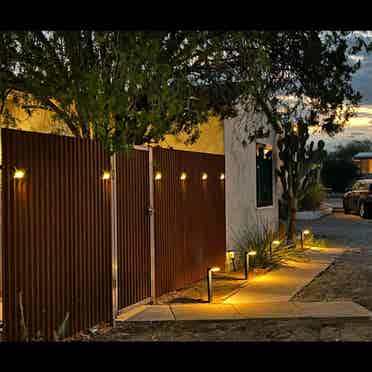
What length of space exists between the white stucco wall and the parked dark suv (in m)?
11.6

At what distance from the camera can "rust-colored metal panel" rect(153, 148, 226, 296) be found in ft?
31.2

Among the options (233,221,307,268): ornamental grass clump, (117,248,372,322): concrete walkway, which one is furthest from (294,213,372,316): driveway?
(233,221,307,268): ornamental grass clump

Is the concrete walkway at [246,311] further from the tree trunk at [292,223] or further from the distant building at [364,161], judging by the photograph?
the distant building at [364,161]

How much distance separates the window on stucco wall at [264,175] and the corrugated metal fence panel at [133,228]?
680cm

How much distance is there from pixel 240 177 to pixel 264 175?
2.22m

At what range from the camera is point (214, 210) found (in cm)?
1188

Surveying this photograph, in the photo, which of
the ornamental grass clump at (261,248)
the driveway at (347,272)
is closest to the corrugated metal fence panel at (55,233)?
the driveway at (347,272)

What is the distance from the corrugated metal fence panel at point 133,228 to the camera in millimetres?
8078

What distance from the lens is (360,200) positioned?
26922mm

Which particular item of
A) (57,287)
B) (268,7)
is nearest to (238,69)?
(57,287)

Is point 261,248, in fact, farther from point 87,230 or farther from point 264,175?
point 87,230

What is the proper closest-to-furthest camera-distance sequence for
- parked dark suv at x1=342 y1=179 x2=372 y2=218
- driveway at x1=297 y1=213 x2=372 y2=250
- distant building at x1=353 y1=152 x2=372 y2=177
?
1. driveway at x1=297 y1=213 x2=372 y2=250
2. parked dark suv at x1=342 y1=179 x2=372 y2=218
3. distant building at x1=353 y1=152 x2=372 y2=177

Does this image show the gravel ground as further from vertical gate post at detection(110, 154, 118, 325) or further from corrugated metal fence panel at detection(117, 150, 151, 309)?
corrugated metal fence panel at detection(117, 150, 151, 309)

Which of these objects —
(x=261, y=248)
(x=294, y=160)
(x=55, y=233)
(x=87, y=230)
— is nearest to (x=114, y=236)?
(x=87, y=230)
